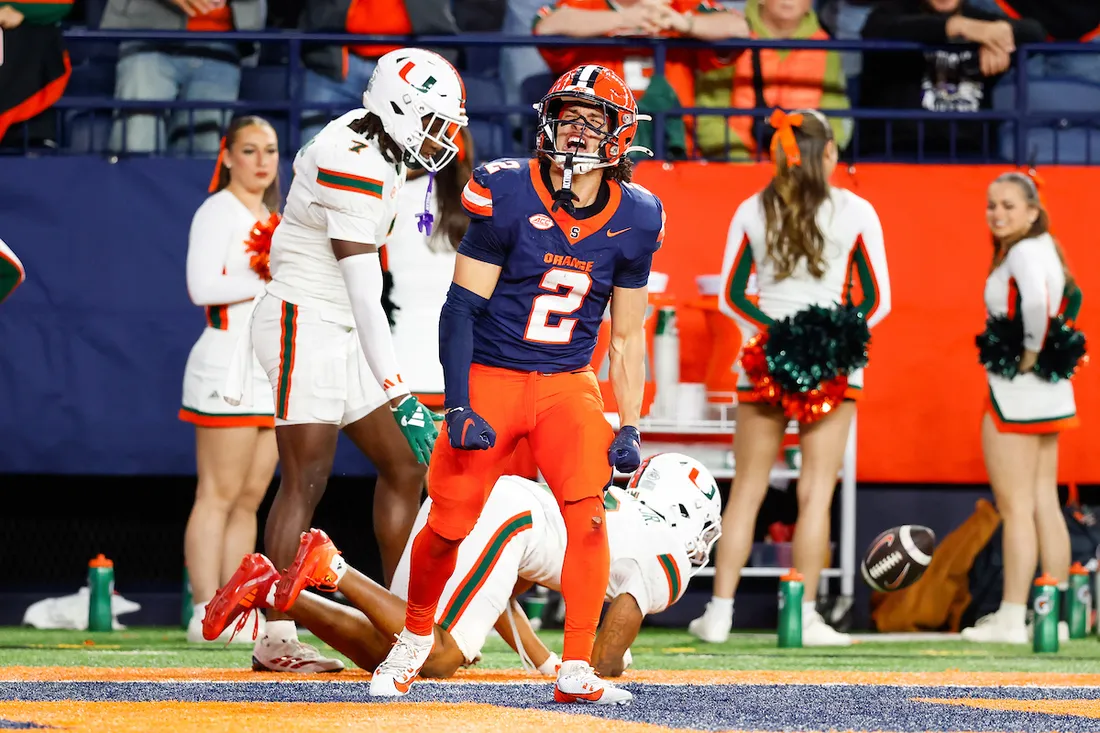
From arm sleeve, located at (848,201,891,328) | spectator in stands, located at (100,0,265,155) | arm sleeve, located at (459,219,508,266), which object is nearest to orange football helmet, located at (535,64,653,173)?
arm sleeve, located at (459,219,508,266)

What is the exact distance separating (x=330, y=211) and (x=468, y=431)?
1178mm

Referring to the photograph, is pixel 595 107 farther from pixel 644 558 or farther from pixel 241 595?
pixel 241 595

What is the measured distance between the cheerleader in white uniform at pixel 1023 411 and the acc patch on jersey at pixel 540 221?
138 inches

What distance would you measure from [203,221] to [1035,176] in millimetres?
3838

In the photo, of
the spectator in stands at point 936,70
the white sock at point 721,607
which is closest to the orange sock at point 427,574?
the white sock at point 721,607

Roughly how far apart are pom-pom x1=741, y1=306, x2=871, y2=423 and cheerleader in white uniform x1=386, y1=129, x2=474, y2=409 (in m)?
1.29

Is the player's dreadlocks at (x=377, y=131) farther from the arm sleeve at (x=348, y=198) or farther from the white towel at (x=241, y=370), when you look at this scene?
the white towel at (x=241, y=370)

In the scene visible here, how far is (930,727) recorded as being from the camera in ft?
12.1

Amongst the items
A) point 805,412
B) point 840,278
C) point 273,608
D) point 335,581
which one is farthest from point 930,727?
point 840,278

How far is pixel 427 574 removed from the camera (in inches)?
172

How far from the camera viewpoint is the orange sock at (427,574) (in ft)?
14.2

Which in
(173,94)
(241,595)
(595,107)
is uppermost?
(173,94)

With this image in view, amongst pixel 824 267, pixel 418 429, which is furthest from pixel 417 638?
pixel 824 267

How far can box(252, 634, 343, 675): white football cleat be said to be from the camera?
4.97m
